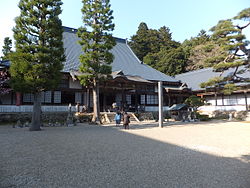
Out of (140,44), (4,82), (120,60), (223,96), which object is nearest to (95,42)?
(4,82)

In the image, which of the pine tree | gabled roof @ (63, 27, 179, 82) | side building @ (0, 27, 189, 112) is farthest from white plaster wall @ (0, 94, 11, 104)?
the pine tree

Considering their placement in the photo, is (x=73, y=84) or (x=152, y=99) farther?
(x=152, y=99)

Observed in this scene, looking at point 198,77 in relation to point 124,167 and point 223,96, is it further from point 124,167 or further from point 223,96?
point 124,167

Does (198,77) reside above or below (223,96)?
above

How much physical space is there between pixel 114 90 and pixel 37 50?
10.2m

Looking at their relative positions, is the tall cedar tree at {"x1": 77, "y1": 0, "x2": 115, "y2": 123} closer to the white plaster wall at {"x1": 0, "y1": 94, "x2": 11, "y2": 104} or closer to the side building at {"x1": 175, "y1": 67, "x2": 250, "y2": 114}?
the white plaster wall at {"x1": 0, "y1": 94, "x2": 11, "y2": 104}

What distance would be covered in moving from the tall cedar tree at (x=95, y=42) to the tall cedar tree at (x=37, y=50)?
9.79 feet

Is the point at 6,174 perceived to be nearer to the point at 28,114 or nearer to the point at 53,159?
the point at 53,159

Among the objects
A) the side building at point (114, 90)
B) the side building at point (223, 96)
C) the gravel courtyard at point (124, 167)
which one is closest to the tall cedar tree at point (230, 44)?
the side building at point (223, 96)

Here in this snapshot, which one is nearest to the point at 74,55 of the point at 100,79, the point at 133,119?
the point at 100,79

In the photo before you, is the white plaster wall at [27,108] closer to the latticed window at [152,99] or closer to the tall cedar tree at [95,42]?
the tall cedar tree at [95,42]

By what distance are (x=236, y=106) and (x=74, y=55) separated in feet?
61.6

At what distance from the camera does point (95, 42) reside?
1513 centimetres

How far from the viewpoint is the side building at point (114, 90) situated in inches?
659
